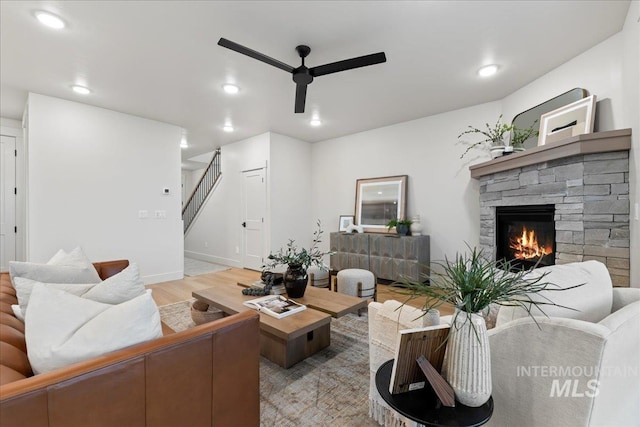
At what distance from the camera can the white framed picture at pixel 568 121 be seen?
255cm

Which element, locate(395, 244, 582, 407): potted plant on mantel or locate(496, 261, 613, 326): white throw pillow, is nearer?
locate(395, 244, 582, 407): potted plant on mantel

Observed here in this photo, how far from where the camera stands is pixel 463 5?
2.09 meters

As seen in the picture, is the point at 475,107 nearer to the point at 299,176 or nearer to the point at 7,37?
the point at 299,176

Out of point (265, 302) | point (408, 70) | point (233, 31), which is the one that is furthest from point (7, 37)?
point (408, 70)

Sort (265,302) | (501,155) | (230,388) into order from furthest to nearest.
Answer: (501,155) → (265,302) → (230,388)

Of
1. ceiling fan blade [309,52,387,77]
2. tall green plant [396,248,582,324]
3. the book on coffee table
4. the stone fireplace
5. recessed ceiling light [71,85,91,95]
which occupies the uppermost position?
recessed ceiling light [71,85,91,95]

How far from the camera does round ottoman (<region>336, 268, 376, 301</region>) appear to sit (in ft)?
10.8

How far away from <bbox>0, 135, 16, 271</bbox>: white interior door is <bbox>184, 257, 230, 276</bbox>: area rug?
8.16ft

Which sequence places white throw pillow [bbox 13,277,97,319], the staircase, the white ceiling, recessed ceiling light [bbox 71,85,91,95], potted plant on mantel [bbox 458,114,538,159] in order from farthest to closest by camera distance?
the staircase → recessed ceiling light [bbox 71,85,91,95] → potted plant on mantel [bbox 458,114,538,159] → the white ceiling → white throw pillow [bbox 13,277,97,319]

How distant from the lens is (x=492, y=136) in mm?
3770

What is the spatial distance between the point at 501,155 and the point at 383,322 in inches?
114

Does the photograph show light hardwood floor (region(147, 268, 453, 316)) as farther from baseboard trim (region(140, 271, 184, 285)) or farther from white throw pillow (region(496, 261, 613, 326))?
white throw pillow (region(496, 261, 613, 326))

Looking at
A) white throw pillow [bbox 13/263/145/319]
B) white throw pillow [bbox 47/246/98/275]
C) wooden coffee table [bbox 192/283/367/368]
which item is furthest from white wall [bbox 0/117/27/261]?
white throw pillow [bbox 13/263/145/319]

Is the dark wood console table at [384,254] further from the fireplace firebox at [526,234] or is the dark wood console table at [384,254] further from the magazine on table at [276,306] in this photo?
the magazine on table at [276,306]
